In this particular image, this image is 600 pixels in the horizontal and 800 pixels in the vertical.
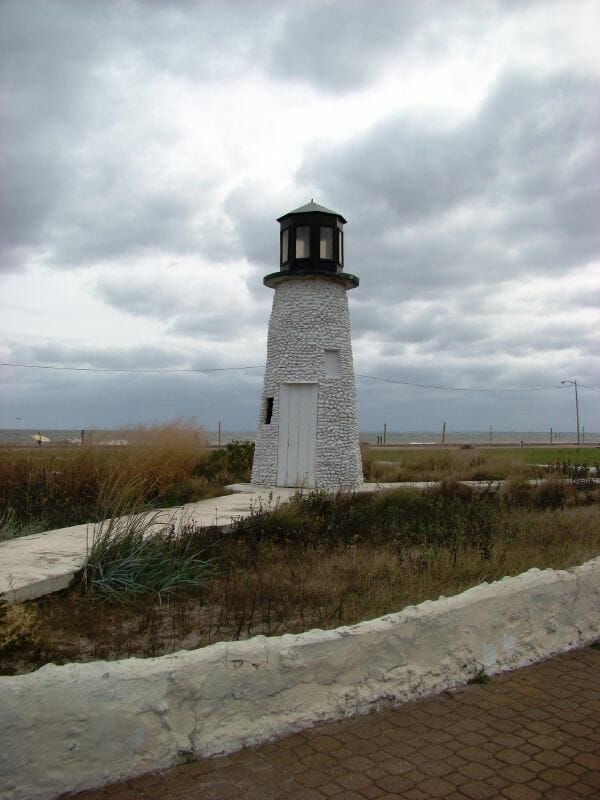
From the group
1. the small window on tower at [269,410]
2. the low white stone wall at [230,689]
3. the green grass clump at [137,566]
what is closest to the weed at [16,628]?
the low white stone wall at [230,689]

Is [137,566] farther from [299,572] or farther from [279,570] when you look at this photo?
[299,572]

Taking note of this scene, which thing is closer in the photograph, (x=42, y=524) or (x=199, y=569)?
(x=199, y=569)

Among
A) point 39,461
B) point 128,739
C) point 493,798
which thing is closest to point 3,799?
point 128,739

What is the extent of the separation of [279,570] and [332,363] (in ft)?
23.4

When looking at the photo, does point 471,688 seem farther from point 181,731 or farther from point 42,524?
point 42,524

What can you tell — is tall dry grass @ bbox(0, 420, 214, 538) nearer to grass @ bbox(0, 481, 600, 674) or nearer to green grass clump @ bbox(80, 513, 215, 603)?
green grass clump @ bbox(80, 513, 215, 603)

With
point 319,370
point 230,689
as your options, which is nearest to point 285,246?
point 319,370

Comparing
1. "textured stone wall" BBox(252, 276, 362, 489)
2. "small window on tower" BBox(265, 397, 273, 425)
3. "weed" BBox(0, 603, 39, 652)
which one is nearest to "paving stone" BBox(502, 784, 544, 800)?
"weed" BBox(0, 603, 39, 652)

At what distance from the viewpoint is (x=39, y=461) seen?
11297 millimetres

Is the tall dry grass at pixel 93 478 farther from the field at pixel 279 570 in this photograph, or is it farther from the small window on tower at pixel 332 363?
the small window on tower at pixel 332 363

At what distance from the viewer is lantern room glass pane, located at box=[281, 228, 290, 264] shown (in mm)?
13805

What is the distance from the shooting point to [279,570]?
277 inches

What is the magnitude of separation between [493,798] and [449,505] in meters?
7.90

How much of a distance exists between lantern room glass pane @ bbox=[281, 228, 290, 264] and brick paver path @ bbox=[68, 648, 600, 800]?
1036cm
